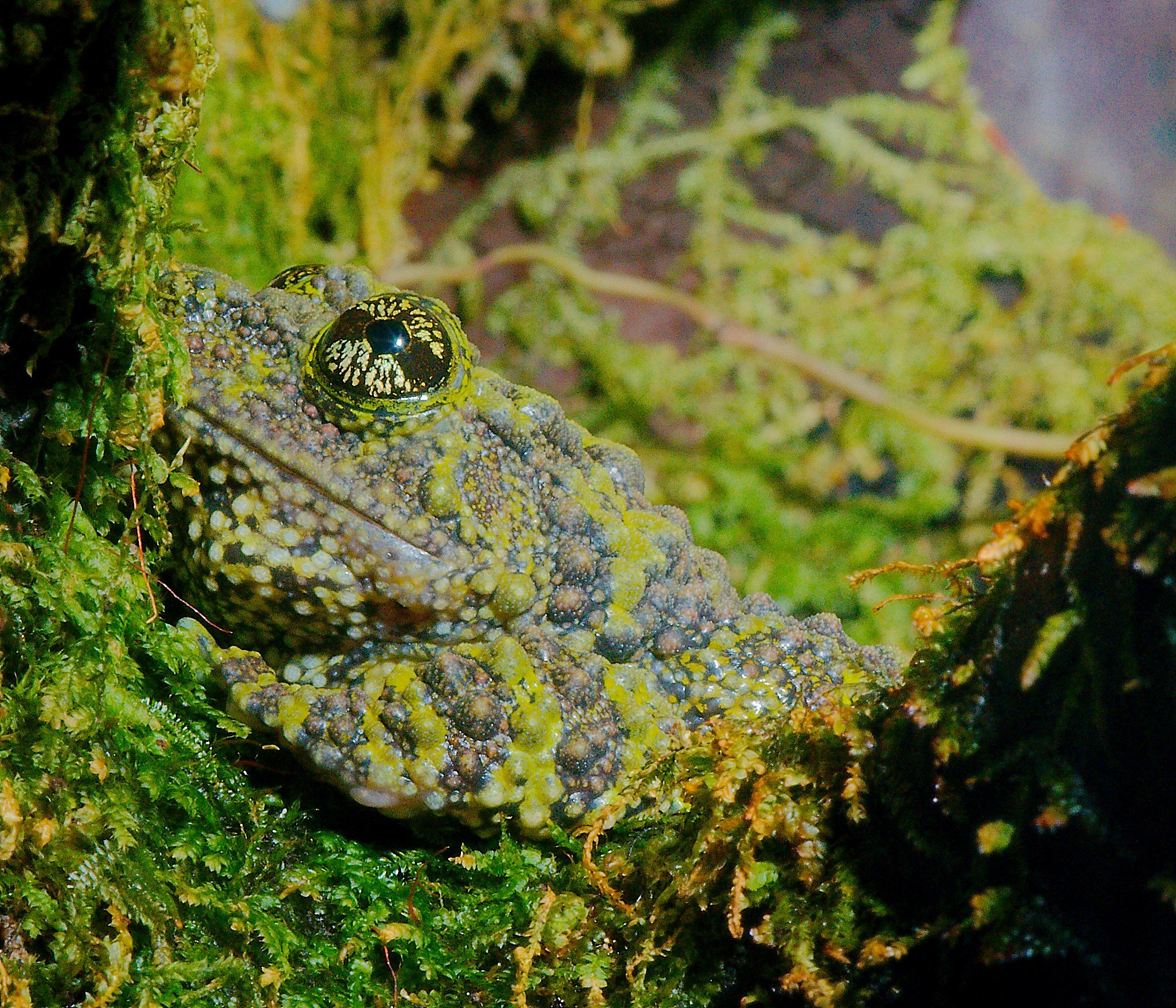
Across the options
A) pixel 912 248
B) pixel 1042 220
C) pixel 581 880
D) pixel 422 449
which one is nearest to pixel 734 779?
pixel 581 880

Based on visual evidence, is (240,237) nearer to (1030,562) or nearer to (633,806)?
(633,806)

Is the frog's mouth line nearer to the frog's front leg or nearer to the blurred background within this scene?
the frog's front leg

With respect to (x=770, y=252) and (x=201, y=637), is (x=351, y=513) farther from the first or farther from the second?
(x=770, y=252)

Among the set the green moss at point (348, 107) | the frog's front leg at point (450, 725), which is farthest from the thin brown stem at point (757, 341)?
the frog's front leg at point (450, 725)

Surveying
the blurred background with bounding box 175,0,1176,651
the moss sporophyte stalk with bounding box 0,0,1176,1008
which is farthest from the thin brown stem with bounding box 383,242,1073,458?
the moss sporophyte stalk with bounding box 0,0,1176,1008

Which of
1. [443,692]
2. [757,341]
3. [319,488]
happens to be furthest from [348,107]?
[443,692]
